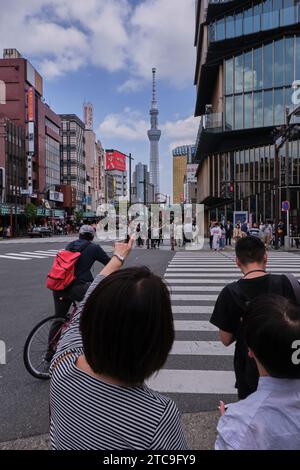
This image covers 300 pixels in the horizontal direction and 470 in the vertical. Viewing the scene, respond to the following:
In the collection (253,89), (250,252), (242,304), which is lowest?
(242,304)

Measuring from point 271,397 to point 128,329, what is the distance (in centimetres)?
64

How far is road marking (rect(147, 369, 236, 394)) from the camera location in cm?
441

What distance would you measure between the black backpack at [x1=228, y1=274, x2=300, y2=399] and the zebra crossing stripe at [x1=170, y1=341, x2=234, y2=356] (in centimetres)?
295

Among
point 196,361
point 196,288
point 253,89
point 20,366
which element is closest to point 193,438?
point 196,361

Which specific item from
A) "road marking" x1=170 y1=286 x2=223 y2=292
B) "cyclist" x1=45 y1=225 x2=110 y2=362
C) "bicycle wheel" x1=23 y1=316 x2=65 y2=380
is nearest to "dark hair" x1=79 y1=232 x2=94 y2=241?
"cyclist" x1=45 y1=225 x2=110 y2=362

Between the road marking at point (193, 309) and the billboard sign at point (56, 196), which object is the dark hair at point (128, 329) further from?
the billboard sign at point (56, 196)

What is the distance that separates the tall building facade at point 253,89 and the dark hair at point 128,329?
3745 centimetres

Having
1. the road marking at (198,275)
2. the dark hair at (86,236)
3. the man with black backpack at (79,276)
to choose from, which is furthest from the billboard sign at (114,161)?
the man with black backpack at (79,276)

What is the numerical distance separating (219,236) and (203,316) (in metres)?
17.4

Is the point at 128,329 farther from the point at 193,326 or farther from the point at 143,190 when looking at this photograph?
the point at 143,190

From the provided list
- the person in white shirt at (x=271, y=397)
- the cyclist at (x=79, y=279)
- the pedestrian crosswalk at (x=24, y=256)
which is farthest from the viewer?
the pedestrian crosswalk at (x=24, y=256)

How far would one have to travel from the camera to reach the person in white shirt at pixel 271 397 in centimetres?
150

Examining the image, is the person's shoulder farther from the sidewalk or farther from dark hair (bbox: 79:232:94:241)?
dark hair (bbox: 79:232:94:241)

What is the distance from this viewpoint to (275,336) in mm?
1569
